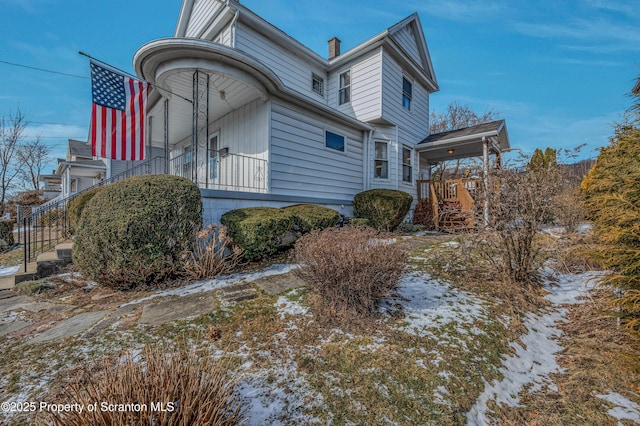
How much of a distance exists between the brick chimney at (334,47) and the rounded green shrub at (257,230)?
956cm

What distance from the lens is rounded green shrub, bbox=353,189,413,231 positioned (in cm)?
862

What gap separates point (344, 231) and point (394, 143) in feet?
26.8

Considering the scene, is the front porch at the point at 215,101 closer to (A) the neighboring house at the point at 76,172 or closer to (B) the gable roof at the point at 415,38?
(B) the gable roof at the point at 415,38

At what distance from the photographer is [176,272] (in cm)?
437

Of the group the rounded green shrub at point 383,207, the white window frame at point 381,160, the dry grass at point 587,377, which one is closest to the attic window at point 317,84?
the white window frame at point 381,160

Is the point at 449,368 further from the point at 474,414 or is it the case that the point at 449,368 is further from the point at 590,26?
the point at 590,26

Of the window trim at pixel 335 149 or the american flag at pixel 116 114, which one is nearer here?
the american flag at pixel 116 114

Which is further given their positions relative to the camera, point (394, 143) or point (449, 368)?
point (394, 143)

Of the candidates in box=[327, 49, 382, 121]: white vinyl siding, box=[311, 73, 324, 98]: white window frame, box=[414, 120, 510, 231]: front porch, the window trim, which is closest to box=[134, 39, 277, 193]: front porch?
the window trim

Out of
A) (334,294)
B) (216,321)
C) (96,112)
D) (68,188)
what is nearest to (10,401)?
(216,321)

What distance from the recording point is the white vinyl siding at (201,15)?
29.6ft

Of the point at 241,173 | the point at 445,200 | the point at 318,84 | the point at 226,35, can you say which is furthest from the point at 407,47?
the point at 241,173

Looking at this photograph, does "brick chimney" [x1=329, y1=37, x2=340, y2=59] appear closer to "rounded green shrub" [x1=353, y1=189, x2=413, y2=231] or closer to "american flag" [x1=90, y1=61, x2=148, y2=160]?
"rounded green shrub" [x1=353, y1=189, x2=413, y2=231]

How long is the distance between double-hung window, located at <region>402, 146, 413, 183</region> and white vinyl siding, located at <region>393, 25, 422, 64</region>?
4054mm
